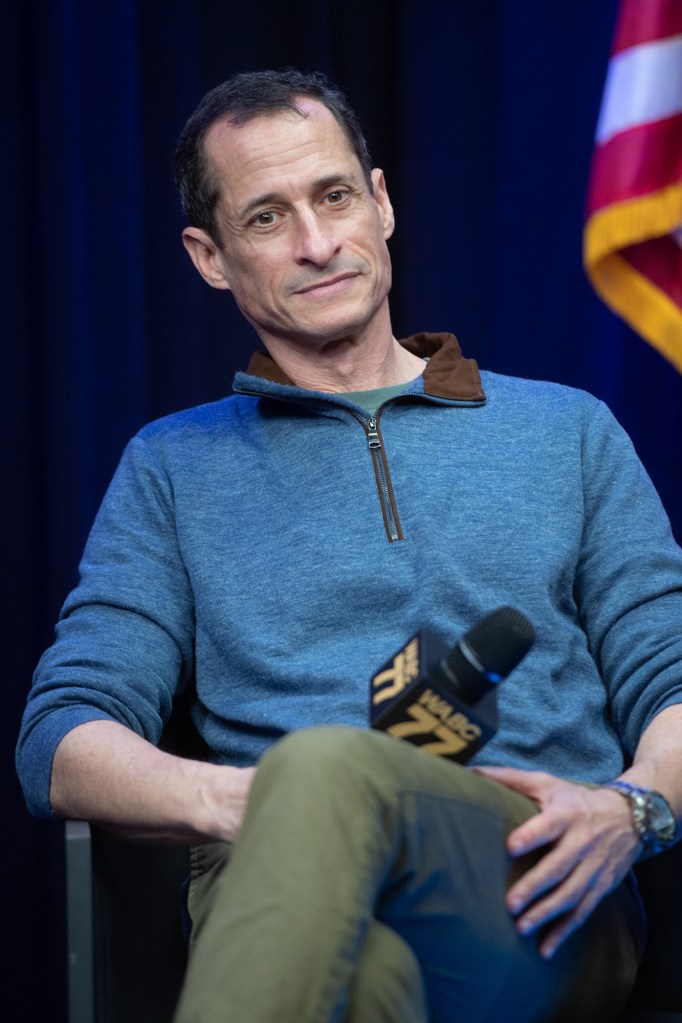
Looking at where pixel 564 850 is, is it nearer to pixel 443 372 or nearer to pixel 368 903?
pixel 368 903

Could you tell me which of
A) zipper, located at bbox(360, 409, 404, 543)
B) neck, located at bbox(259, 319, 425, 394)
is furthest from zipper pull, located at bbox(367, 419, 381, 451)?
neck, located at bbox(259, 319, 425, 394)

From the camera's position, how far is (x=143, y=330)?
228 cm

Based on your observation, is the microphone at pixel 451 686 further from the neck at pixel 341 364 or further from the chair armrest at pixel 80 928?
the neck at pixel 341 364

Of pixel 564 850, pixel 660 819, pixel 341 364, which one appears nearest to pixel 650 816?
pixel 660 819

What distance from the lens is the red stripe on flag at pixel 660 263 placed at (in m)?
1.43

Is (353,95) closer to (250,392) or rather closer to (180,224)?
(180,224)

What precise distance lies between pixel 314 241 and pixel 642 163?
51 centimetres

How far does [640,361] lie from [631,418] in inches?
3.8

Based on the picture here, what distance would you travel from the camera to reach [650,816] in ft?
4.32

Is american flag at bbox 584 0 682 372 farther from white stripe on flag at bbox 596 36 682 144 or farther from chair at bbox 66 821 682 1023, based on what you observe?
chair at bbox 66 821 682 1023

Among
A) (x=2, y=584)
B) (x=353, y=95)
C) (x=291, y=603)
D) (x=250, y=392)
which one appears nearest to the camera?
(x=291, y=603)

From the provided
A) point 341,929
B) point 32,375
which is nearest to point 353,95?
point 32,375

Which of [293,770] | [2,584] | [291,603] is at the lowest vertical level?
[2,584]

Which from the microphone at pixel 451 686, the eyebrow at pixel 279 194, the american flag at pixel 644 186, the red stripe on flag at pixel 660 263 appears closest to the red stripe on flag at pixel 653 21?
the american flag at pixel 644 186
